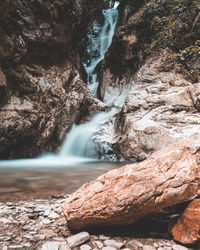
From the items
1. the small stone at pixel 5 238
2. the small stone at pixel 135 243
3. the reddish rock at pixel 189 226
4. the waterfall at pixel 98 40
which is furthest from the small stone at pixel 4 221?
the waterfall at pixel 98 40

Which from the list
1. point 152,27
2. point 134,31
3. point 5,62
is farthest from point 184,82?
point 5,62

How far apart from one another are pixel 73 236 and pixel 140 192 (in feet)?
2.83

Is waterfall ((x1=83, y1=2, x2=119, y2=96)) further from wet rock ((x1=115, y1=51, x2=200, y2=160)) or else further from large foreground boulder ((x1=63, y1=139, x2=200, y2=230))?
large foreground boulder ((x1=63, y1=139, x2=200, y2=230))

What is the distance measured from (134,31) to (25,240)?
15921mm

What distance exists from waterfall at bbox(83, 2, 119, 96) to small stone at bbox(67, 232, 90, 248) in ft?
61.3

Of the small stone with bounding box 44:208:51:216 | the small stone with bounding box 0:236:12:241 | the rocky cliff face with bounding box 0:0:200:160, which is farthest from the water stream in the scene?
the small stone with bounding box 0:236:12:241

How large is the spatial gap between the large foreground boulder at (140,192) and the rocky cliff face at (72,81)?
18.4 ft

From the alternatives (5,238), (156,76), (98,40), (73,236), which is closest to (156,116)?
(156,76)

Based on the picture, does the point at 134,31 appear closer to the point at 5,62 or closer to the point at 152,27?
the point at 152,27

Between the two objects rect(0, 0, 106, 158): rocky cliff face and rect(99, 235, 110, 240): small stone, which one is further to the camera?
rect(0, 0, 106, 158): rocky cliff face

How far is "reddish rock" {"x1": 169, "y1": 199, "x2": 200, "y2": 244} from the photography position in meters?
1.75

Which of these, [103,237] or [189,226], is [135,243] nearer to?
[103,237]

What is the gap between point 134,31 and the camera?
47.8 ft

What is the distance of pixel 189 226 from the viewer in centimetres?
180
